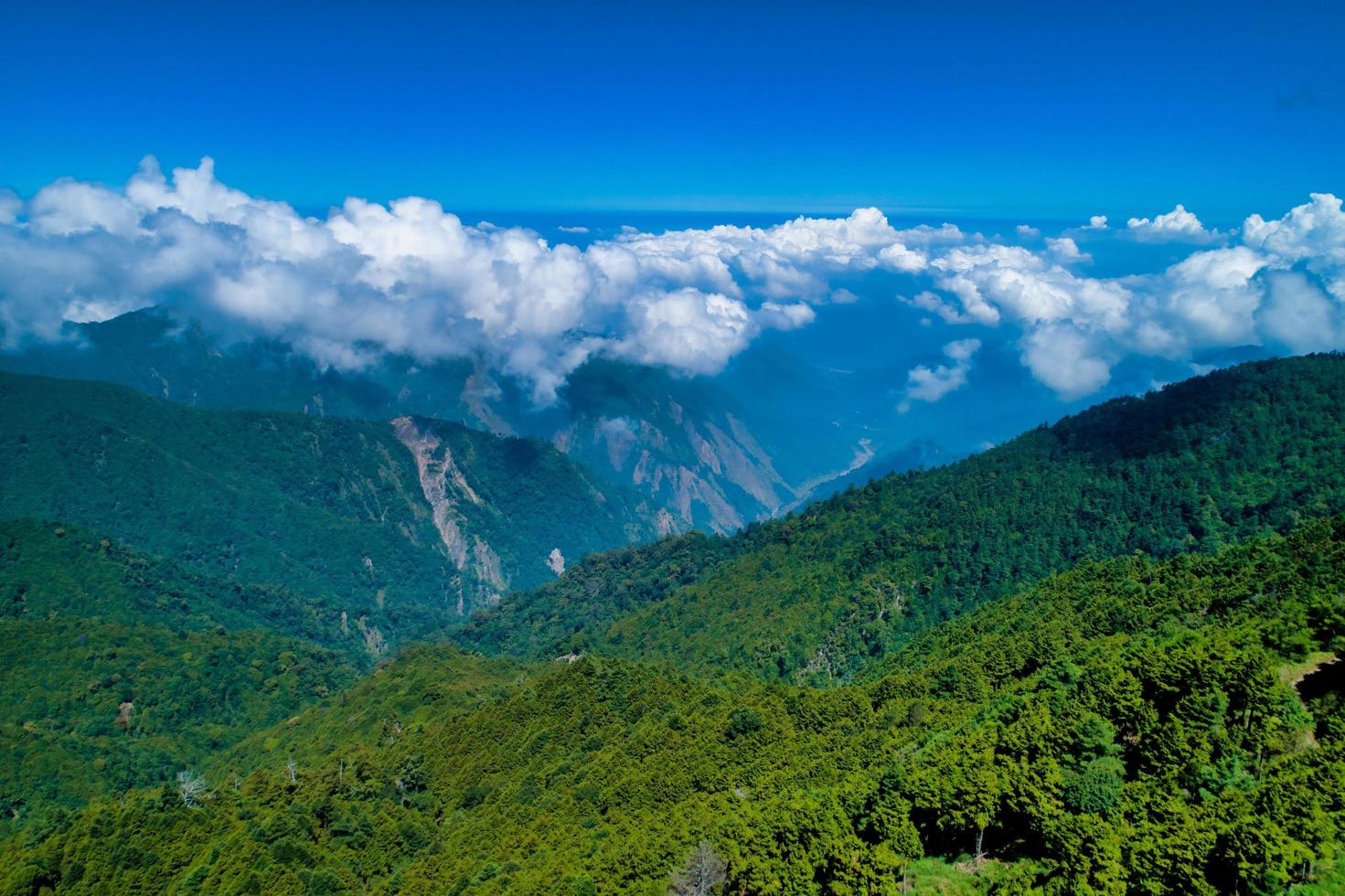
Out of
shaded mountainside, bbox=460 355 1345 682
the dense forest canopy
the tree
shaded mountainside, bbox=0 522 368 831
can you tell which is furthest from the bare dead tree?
shaded mountainside, bbox=460 355 1345 682

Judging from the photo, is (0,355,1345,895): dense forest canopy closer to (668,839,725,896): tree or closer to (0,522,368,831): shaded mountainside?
(668,839,725,896): tree

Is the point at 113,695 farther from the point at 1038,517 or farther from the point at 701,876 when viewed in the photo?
the point at 1038,517

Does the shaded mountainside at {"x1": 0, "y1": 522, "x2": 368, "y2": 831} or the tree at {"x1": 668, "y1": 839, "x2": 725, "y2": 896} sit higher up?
the shaded mountainside at {"x1": 0, "y1": 522, "x2": 368, "y2": 831}

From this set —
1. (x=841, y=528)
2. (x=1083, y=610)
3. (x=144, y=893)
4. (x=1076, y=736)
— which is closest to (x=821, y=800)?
(x=1076, y=736)

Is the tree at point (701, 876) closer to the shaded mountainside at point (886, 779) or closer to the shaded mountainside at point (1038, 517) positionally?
the shaded mountainside at point (886, 779)

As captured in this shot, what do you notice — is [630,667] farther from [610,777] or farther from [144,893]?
[144,893]

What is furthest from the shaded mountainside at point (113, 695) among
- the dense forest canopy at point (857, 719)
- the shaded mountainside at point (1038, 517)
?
the shaded mountainside at point (1038, 517)

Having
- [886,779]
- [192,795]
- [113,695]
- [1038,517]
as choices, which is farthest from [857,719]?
[113,695]
